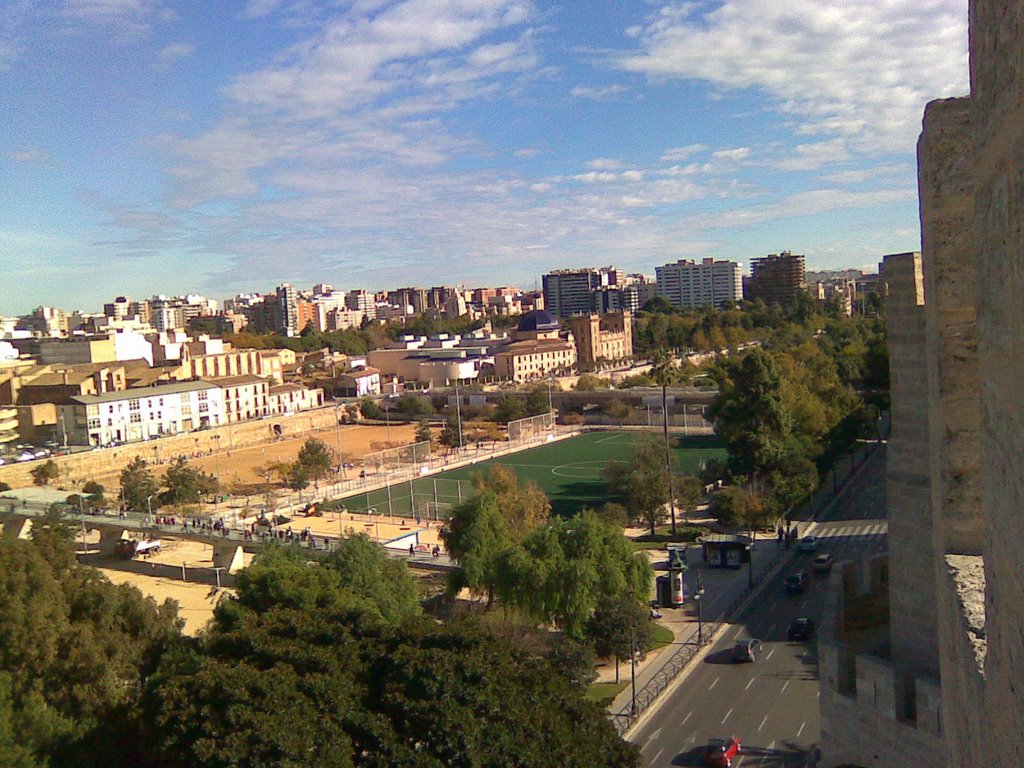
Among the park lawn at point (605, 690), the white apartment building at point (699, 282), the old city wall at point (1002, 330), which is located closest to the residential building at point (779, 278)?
the white apartment building at point (699, 282)

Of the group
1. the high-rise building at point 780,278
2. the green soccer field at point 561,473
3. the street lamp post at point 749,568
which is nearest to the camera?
the street lamp post at point 749,568

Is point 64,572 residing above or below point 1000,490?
below

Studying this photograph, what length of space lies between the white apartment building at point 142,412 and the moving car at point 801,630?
36.2 metres

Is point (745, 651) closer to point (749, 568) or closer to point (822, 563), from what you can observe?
point (749, 568)

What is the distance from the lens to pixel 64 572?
13984 mm

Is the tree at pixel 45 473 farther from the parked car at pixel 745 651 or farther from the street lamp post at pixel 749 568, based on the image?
the parked car at pixel 745 651

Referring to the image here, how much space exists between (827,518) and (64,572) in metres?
18.1

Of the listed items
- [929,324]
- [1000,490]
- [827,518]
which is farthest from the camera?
[827,518]

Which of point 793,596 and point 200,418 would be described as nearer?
point 793,596

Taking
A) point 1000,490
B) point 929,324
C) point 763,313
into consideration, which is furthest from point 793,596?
point 763,313

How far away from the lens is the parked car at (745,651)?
45.4 feet

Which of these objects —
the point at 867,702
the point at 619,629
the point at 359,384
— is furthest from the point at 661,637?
the point at 359,384

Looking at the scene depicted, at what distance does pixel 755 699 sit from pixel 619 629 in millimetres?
2554

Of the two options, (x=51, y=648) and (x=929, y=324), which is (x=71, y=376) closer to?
(x=51, y=648)
